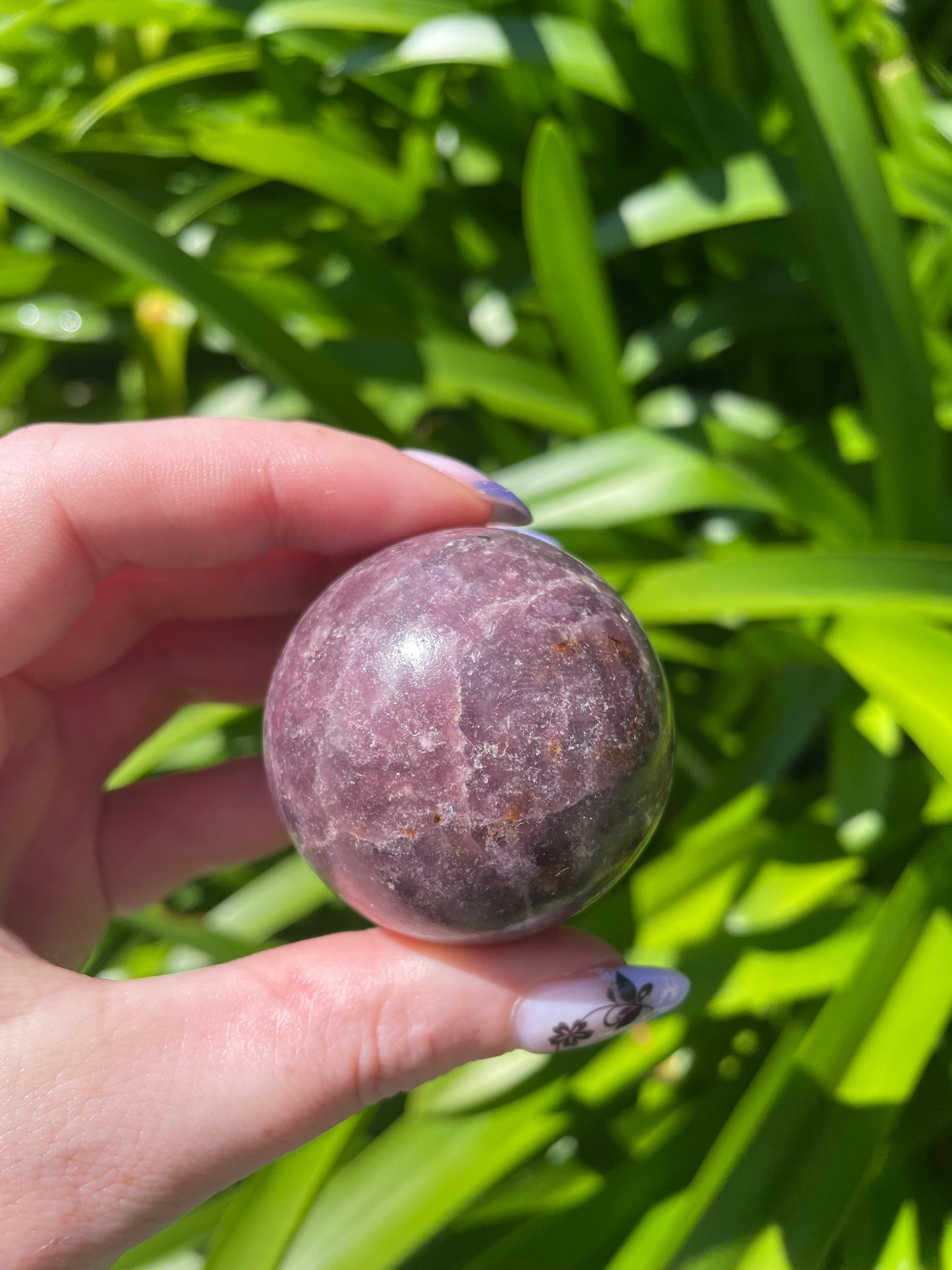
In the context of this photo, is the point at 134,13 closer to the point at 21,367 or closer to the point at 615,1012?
the point at 21,367

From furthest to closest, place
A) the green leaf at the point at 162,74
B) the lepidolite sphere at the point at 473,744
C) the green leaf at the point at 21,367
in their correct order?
the green leaf at the point at 21,367 → the green leaf at the point at 162,74 → the lepidolite sphere at the point at 473,744

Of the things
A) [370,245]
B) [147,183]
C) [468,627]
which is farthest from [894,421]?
[147,183]

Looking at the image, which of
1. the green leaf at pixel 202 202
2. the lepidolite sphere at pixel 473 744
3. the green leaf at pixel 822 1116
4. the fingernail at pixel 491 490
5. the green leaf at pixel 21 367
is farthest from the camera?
the green leaf at pixel 21 367

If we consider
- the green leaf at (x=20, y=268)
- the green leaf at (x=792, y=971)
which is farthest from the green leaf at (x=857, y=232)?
the green leaf at (x=20, y=268)

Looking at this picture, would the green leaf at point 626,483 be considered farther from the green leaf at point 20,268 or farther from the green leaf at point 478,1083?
the green leaf at point 20,268

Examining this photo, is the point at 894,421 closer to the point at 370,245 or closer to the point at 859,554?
the point at 859,554

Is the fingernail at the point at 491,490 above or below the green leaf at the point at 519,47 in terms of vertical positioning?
below
